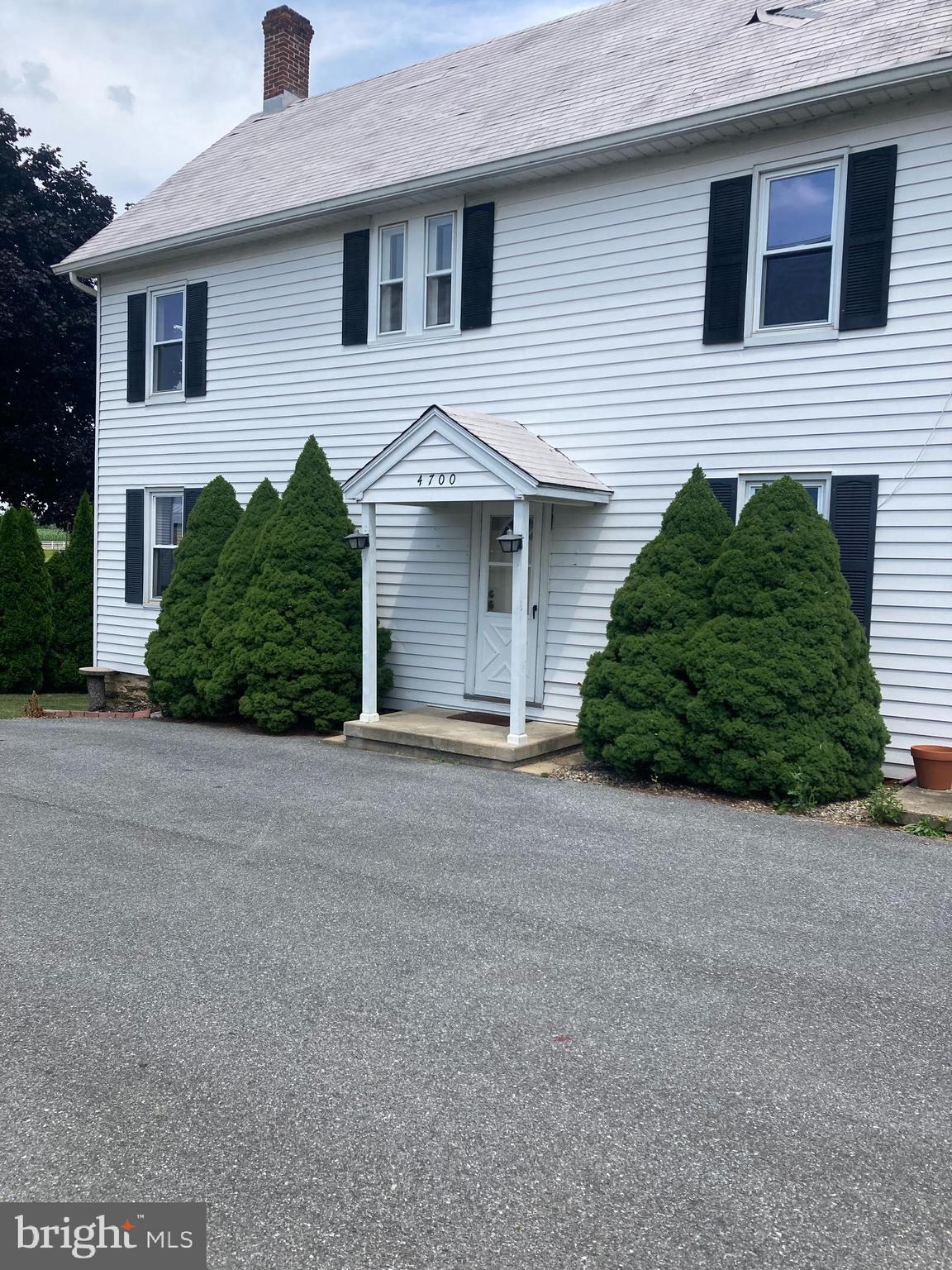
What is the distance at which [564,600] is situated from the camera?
1066cm

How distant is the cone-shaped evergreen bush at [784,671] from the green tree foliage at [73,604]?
12.5 meters

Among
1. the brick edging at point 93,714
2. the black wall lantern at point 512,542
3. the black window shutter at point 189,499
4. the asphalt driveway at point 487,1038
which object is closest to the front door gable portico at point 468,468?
the black wall lantern at point 512,542

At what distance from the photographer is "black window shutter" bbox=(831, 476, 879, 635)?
877 cm

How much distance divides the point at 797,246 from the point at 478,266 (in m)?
3.49

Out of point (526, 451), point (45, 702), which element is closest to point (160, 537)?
point (45, 702)

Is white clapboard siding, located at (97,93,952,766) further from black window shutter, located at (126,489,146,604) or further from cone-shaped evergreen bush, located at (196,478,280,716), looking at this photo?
cone-shaped evergreen bush, located at (196,478,280,716)


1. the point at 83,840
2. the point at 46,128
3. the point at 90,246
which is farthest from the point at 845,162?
the point at 46,128

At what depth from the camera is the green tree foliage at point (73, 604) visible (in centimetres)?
1758

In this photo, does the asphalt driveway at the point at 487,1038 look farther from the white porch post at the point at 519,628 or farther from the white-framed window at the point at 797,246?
the white-framed window at the point at 797,246

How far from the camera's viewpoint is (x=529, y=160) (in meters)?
10.3

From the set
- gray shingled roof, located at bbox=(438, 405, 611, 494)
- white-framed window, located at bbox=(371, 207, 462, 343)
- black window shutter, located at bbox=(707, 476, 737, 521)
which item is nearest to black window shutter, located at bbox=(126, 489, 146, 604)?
white-framed window, located at bbox=(371, 207, 462, 343)

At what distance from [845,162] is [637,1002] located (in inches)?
298

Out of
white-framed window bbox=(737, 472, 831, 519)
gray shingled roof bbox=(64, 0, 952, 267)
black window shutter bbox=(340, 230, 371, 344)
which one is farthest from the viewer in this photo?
black window shutter bbox=(340, 230, 371, 344)

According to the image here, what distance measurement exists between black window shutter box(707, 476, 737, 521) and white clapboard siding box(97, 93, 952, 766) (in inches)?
4.0
